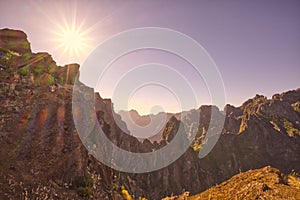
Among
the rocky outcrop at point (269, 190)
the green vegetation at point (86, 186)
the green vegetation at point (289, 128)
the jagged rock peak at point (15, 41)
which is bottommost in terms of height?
the rocky outcrop at point (269, 190)

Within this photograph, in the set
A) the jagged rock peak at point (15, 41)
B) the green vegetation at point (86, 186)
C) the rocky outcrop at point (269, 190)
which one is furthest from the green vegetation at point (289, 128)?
the green vegetation at point (86, 186)

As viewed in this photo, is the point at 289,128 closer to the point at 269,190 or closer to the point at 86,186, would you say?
the point at 86,186

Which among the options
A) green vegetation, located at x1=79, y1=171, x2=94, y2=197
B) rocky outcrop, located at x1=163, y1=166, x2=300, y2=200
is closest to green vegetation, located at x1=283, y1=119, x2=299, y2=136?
rocky outcrop, located at x1=163, y1=166, x2=300, y2=200

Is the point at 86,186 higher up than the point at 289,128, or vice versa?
the point at 289,128

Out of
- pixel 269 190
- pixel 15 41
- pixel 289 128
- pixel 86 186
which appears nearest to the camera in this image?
pixel 269 190

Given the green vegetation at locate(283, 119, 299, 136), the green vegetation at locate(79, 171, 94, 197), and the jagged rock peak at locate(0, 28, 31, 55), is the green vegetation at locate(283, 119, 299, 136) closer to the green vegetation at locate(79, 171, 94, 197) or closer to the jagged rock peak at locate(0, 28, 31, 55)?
the jagged rock peak at locate(0, 28, 31, 55)

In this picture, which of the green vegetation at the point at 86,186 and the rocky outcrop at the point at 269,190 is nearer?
the rocky outcrop at the point at 269,190

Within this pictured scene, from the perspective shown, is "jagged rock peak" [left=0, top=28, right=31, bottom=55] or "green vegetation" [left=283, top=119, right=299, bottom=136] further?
"green vegetation" [left=283, top=119, right=299, bottom=136]

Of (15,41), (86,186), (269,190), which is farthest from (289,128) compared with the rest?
(269,190)

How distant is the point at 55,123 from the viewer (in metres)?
22.3

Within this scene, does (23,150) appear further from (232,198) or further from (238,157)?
(238,157)

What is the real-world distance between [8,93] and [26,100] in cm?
170

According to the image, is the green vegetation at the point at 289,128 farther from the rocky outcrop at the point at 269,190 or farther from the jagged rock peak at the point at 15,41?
the rocky outcrop at the point at 269,190

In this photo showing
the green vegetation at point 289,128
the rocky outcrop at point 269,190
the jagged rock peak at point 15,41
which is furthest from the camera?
the green vegetation at point 289,128
